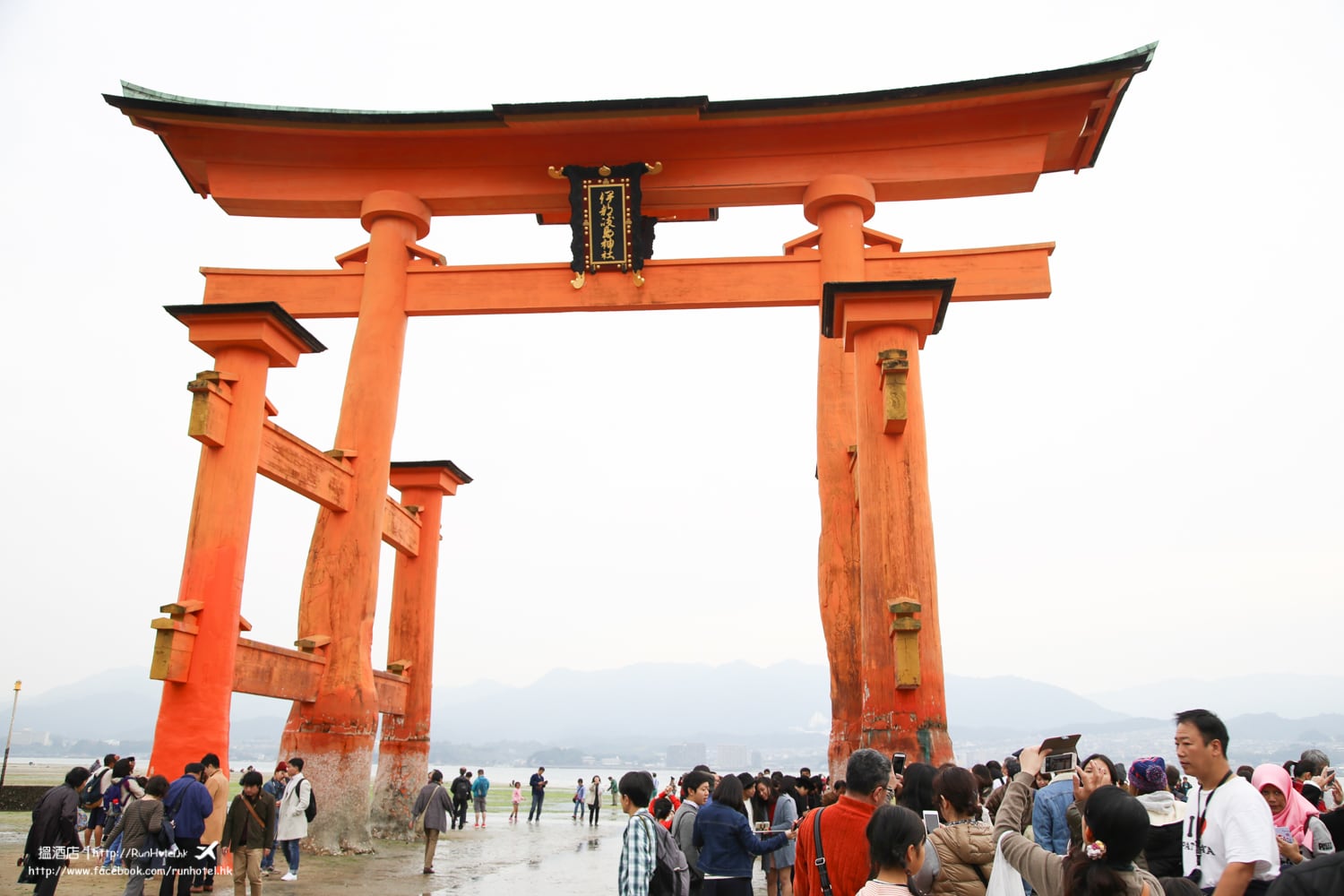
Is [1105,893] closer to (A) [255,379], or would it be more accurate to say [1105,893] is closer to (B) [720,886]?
(B) [720,886]

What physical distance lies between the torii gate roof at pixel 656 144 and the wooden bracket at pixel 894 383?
4255mm

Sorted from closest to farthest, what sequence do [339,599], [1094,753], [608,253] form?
1. [1094,753]
2. [339,599]
3. [608,253]

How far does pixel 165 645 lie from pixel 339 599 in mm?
2727

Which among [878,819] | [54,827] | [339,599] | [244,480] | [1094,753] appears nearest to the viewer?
[878,819]

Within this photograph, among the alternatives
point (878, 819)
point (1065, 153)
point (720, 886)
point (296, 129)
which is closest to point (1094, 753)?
point (878, 819)

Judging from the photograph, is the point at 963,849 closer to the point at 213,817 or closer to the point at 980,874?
the point at 980,874

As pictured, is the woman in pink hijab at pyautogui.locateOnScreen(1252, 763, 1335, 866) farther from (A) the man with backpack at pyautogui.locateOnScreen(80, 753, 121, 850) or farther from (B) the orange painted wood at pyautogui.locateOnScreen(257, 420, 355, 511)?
(A) the man with backpack at pyautogui.locateOnScreen(80, 753, 121, 850)

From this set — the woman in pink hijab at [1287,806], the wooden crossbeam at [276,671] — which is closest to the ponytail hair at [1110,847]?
the woman in pink hijab at [1287,806]

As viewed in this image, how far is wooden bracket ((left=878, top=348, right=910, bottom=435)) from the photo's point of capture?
1055 cm

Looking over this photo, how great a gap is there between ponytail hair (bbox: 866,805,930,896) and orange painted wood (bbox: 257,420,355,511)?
9598 mm

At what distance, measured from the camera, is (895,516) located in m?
10.7

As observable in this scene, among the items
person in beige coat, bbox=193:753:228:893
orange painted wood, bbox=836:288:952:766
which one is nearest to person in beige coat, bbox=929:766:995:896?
orange painted wood, bbox=836:288:952:766

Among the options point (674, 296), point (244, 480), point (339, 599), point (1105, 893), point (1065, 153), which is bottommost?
point (1105, 893)

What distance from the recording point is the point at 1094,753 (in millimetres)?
4031
